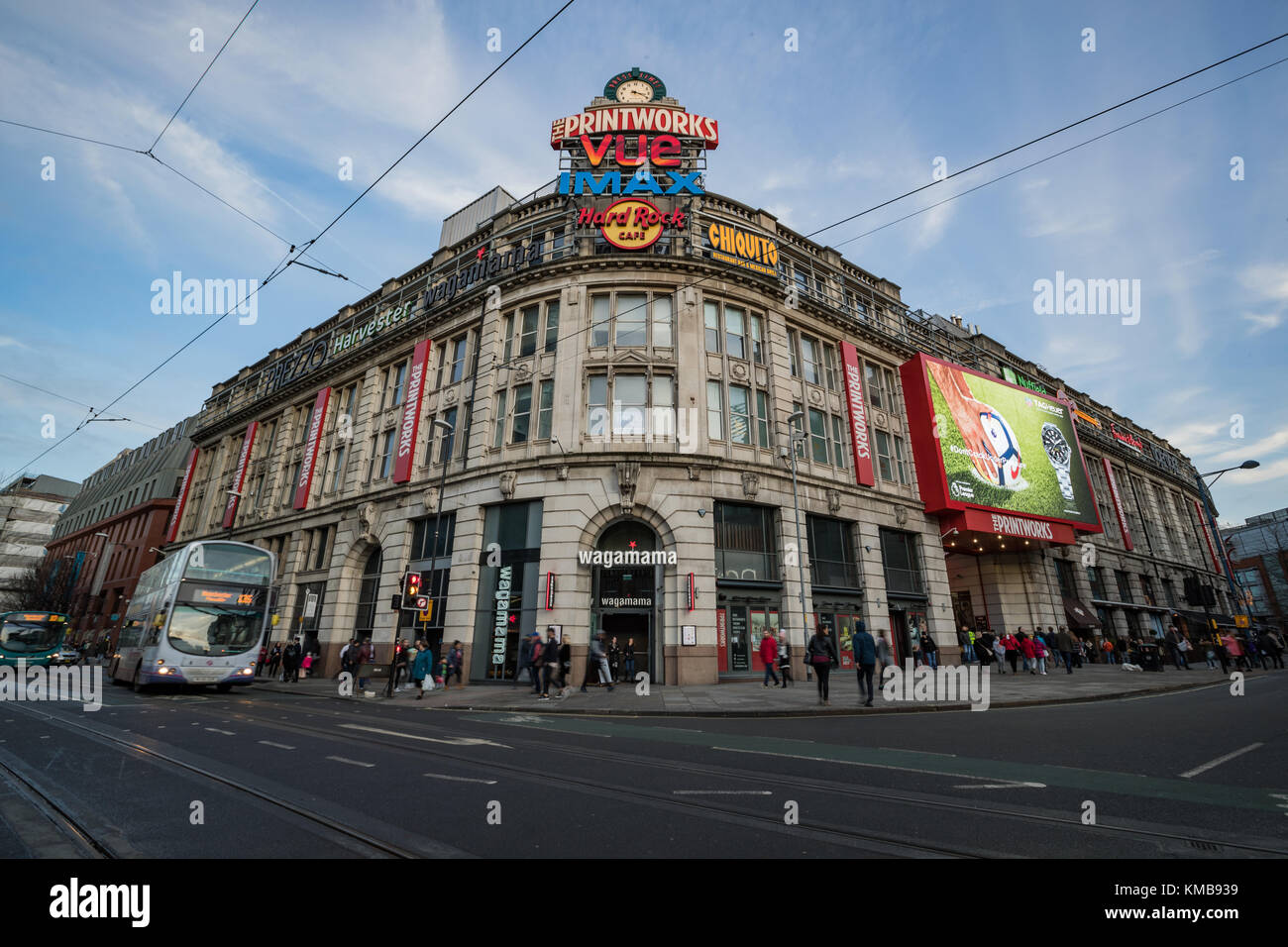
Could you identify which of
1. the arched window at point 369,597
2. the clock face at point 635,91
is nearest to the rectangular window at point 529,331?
the arched window at point 369,597

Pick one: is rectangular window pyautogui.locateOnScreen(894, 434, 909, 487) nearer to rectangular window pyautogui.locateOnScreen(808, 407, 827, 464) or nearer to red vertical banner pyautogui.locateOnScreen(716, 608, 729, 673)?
rectangular window pyautogui.locateOnScreen(808, 407, 827, 464)

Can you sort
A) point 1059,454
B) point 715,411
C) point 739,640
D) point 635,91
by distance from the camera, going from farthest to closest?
point 1059,454 < point 635,91 < point 715,411 < point 739,640

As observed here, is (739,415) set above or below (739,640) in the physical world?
above

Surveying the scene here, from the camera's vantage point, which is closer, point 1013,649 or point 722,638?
point 722,638

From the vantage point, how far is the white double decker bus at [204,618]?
17.1 m

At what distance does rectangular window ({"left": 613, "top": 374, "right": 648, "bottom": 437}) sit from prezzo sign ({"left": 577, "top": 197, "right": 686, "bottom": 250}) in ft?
19.9

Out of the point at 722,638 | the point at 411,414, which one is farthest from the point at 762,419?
the point at 411,414

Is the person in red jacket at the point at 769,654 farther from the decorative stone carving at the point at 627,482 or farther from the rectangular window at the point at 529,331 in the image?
the rectangular window at the point at 529,331

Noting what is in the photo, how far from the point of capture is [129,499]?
59.1 m

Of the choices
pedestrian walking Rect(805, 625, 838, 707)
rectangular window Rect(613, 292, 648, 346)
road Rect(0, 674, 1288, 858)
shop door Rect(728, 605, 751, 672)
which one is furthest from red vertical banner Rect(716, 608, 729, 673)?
A: rectangular window Rect(613, 292, 648, 346)

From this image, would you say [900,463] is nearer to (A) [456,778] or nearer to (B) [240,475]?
(A) [456,778]

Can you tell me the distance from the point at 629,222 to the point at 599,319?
15.0ft

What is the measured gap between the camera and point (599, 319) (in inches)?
919
